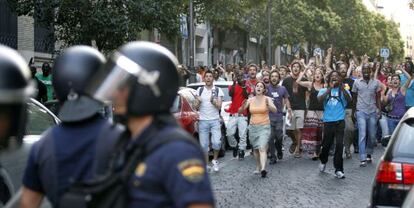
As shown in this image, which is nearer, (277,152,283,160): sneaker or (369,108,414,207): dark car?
(369,108,414,207): dark car

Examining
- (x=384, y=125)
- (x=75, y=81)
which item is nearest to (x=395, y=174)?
(x=75, y=81)

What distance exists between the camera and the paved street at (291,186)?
9375 mm

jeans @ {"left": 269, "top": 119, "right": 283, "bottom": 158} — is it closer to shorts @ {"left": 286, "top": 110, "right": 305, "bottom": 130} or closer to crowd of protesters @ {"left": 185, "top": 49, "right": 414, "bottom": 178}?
crowd of protesters @ {"left": 185, "top": 49, "right": 414, "bottom": 178}

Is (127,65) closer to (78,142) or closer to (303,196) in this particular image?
(78,142)

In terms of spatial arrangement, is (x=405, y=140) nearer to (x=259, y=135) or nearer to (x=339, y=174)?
(x=339, y=174)

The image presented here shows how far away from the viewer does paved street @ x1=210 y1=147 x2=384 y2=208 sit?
9375 millimetres

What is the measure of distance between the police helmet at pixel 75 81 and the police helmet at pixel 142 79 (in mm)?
399

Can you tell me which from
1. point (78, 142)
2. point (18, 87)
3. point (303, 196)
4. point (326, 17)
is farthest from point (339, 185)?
point (326, 17)

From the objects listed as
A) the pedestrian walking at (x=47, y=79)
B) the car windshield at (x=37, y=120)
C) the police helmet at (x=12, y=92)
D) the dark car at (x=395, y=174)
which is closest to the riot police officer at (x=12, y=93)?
the police helmet at (x=12, y=92)

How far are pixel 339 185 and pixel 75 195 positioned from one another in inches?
327

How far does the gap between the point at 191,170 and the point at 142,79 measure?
0.36 metres

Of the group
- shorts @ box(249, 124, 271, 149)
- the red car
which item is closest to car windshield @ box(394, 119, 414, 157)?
shorts @ box(249, 124, 271, 149)

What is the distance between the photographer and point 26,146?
6020mm

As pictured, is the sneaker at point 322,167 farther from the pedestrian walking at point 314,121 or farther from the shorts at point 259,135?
the pedestrian walking at point 314,121
